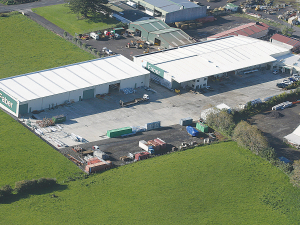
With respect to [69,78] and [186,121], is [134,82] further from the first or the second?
[186,121]

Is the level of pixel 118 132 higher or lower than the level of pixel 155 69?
lower

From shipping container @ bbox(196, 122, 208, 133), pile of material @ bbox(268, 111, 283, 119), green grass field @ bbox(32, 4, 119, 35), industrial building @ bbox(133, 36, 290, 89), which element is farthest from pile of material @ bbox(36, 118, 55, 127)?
green grass field @ bbox(32, 4, 119, 35)

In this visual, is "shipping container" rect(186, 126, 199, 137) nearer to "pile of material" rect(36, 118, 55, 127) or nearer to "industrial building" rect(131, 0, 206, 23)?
"pile of material" rect(36, 118, 55, 127)

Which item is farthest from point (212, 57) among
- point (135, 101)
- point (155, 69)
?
point (135, 101)

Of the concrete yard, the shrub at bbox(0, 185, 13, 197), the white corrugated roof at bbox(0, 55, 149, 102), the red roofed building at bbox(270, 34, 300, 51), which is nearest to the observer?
the shrub at bbox(0, 185, 13, 197)

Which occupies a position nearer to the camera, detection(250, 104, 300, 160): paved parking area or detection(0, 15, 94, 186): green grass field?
detection(0, 15, 94, 186): green grass field

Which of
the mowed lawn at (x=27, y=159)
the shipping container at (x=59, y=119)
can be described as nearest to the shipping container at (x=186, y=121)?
the shipping container at (x=59, y=119)
